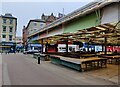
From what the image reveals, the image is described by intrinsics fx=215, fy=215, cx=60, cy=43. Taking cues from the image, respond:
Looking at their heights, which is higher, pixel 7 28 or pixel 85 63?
pixel 7 28

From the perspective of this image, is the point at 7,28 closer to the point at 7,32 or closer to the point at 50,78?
the point at 7,32

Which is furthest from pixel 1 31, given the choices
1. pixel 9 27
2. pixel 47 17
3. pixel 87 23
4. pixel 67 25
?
pixel 87 23

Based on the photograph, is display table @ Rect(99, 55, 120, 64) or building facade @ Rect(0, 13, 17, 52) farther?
building facade @ Rect(0, 13, 17, 52)

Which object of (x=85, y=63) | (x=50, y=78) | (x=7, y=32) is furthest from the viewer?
(x=7, y=32)

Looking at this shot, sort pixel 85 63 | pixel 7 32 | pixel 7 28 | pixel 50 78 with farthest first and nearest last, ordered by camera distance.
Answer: pixel 7 32
pixel 7 28
pixel 85 63
pixel 50 78

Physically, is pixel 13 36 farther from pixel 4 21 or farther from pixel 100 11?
pixel 100 11

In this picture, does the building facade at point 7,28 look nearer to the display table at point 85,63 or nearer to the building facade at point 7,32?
the building facade at point 7,32

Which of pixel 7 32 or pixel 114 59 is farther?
pixel 7 32

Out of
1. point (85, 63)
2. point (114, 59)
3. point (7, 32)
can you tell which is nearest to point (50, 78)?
point (85, 63)

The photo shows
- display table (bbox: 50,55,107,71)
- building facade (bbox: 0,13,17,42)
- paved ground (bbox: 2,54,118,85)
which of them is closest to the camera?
paved ground (bbox: 2,54,118,85)

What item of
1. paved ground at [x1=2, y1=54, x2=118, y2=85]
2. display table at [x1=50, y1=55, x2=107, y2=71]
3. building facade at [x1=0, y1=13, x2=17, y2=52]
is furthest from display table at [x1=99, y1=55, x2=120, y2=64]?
building facade at [x1=0, y1=13, x2=17, y2=52]

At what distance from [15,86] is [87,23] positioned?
248 inches

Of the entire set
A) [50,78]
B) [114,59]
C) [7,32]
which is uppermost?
[7,32]

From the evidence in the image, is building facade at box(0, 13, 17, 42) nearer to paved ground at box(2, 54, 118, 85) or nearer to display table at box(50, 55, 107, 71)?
display table at box(50, 55, 107, 71)
